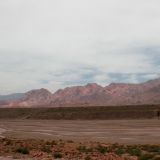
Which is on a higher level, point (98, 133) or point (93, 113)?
point (93, 113)

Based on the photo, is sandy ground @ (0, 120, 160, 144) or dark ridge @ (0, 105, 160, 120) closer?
sandy ground @ (0, 120, 160, 144)

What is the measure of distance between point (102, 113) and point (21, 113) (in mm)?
29069

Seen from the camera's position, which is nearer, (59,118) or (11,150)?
(11,150)

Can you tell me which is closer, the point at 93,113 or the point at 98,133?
the point at 98,133

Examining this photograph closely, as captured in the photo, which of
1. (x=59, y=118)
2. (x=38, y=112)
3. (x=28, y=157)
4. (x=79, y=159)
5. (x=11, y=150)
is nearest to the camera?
(x=79, y=159)

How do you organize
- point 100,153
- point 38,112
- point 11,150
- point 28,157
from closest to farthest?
point 28,157 < point 100,153 < point 11,150 < point 38,112

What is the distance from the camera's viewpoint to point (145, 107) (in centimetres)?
11512

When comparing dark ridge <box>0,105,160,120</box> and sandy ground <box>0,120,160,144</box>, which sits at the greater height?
dark ridge <box>0,105,160,120</box>

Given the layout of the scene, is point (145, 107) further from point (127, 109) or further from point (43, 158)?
point (43, 158)

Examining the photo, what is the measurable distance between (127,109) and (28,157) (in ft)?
293

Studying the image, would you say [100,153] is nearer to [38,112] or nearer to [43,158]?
[43,158]

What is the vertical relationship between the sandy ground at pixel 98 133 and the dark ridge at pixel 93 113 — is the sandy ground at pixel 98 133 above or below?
below

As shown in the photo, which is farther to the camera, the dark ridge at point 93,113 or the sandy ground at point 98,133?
the dark ridge at point 93,113

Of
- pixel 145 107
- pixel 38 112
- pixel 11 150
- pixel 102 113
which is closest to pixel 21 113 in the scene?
pixel 38 112
